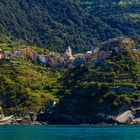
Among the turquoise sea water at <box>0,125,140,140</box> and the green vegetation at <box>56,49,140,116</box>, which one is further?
the green vegetation at <box>56,49,140,116</box>

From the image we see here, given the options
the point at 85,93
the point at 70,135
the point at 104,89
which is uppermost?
the point at 104,89

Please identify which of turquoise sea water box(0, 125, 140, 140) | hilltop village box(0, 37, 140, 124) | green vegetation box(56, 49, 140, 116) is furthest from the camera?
hilltop village box(0, 37, 140, 124)

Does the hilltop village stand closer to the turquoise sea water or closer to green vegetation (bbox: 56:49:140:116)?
green vegetation (bbox: 56:49:140:116)

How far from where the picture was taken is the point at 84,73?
195 metres

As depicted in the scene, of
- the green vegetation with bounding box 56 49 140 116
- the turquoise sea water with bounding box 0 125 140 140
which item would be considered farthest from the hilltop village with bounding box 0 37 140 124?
the turquoise sea water with bounding box 0 125 140 140

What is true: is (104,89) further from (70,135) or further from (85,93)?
(70,135)

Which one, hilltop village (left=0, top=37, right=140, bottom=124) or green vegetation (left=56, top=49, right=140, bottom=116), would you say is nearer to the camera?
green vegetation (left=56, top=49, right=140, bottom=116)

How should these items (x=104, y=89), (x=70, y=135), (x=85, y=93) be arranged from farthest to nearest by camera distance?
(x=85, y=93), (x=104, y=89), (x=70, y=135)

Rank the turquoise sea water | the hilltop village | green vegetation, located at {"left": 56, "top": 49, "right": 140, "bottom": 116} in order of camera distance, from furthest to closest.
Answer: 1. the hilltop village
2. green vegetation, located at {"left": 56, "top": 49, "right": 140, "bottom": 116}
3. the turquoise sea water

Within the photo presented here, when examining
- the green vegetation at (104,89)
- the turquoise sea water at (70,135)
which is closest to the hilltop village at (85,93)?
the green vegetation at (104,89)

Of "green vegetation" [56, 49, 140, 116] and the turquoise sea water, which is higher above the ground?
"green vegetation" [56, 49, 140, 116]

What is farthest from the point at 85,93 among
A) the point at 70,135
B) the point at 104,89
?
the point at 70,135

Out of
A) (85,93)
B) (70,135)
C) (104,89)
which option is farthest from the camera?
(85,93)

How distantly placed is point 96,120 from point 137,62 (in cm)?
Answer: 3588
